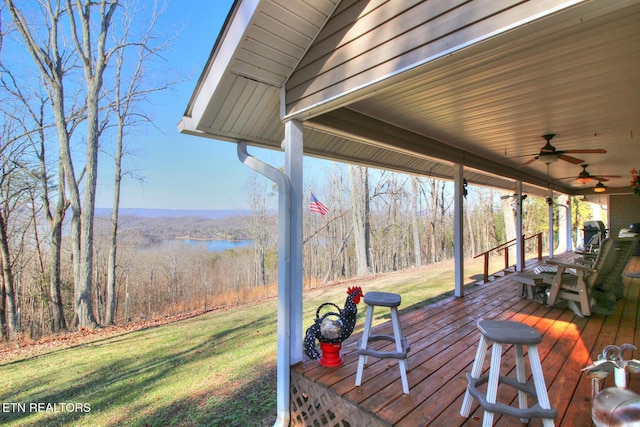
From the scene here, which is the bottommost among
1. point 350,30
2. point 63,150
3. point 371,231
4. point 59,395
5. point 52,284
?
point 59,395

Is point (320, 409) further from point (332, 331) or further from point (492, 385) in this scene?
point (492, 385)

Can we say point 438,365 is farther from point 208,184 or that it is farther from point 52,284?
point 208,184

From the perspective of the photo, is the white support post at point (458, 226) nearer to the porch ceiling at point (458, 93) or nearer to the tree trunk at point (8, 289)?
the porch ceiling at point (458, 93)

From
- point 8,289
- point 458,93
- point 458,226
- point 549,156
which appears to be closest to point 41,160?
point 8,289

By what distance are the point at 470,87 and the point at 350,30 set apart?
122 centimetres

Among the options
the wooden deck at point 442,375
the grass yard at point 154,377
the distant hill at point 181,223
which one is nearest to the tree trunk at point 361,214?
the distant hill at point 181,223

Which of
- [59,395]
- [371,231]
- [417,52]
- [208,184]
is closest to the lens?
[417,52]

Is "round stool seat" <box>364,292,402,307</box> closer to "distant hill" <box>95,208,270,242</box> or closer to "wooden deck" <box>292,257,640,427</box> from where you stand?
"wooden deck" <box>292,257,640,427</box>

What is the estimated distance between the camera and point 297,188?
8.39 ft

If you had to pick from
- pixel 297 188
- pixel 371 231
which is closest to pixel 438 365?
pixel 297 188

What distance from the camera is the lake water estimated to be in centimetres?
1105

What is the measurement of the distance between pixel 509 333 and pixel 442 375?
102cm

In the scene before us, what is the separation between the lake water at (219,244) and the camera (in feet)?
36.2

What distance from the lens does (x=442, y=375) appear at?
2.39m
